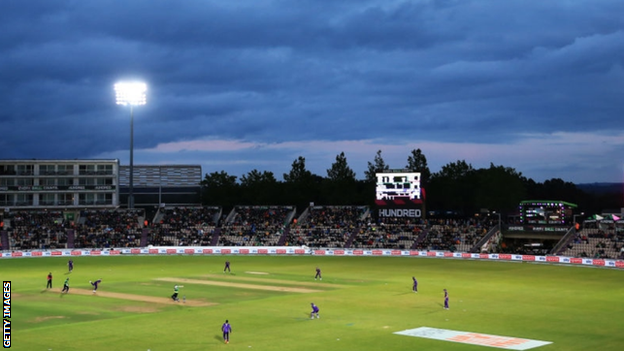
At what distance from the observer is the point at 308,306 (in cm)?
4781

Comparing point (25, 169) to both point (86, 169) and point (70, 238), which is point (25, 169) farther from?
point (70, 238)

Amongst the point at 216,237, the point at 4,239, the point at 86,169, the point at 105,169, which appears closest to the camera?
the point at 4,239

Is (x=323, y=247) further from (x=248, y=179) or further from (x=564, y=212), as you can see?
(x=248, y=179)

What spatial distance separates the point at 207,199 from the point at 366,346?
334 feet

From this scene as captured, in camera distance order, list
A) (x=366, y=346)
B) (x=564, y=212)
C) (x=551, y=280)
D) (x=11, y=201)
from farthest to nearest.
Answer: (x=11, y=201)
(x=564, y=212)
(x=551, y=280)
(x=366, y=346)

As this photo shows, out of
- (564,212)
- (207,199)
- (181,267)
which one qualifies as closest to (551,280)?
(564,212)

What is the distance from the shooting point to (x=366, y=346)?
3400 centimetres

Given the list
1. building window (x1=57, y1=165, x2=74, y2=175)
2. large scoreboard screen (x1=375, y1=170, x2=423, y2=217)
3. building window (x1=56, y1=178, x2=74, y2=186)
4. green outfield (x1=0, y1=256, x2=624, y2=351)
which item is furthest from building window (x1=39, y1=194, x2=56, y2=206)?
large scoreboard screen (x1=375, y1=170, x2=423, y2=217)

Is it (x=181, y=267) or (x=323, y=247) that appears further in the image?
(x=323, y=247)

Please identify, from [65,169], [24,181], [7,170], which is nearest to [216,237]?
[65,169]

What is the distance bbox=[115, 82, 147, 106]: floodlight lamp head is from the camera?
10481 centimetres

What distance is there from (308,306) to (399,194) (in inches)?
2279

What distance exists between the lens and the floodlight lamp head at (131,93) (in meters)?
105

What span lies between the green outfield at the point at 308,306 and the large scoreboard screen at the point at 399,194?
24.7 metres
